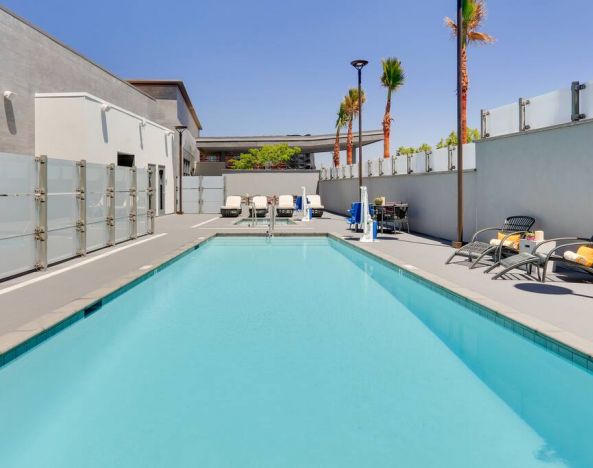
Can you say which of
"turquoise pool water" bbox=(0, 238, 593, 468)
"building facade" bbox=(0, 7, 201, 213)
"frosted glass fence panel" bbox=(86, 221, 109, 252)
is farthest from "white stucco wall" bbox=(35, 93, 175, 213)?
"turquoise pool water" bbox=(0, 238, 593, 468)

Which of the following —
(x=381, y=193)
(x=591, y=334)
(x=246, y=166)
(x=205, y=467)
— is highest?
(x=246, y=166)

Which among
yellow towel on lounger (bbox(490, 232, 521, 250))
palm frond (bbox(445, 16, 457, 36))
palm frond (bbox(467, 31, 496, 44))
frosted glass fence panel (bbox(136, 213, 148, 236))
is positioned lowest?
yellow towel on lounger (bbox(490, 232, 521, 250))

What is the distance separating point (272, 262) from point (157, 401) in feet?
24.4

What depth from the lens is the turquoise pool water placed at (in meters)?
3.17

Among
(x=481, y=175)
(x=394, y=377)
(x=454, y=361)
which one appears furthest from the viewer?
(x=481, y=175)

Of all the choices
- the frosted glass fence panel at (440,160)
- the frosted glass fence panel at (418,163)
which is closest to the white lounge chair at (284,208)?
the frosted glass fence panel at (418,163)

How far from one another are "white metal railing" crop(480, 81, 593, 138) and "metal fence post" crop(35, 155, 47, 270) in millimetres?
9445

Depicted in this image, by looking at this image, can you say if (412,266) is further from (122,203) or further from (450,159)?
(122,203)

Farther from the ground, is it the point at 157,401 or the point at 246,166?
the point at 246,166

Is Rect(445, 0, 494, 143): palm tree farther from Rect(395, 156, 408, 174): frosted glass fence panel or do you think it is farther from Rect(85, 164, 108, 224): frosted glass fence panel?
Rect(85, 164, 108, 224): frosted glass fence panel

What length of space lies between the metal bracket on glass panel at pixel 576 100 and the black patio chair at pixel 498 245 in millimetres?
2133

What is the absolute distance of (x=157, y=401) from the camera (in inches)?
154

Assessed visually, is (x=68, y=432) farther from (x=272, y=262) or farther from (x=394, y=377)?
(x=272, y=262)

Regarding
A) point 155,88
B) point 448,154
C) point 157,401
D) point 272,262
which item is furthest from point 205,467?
point 155,88
